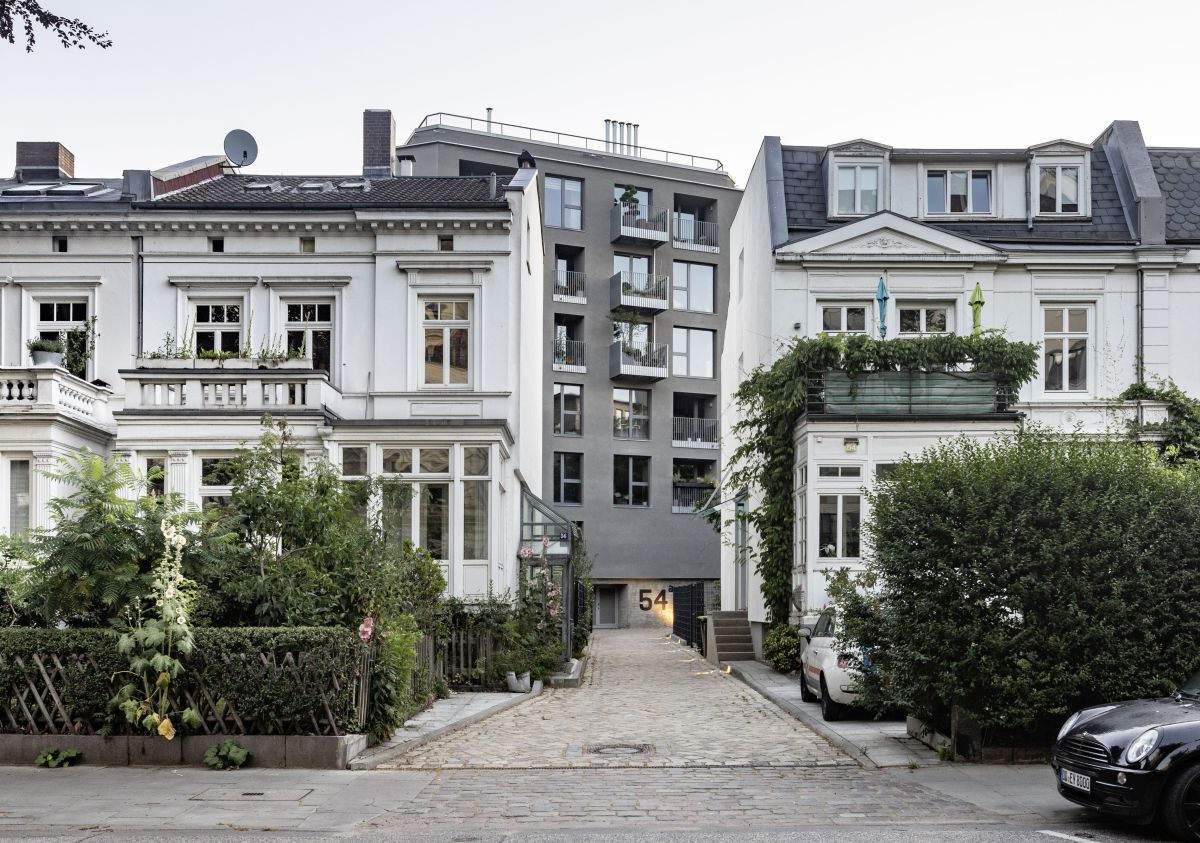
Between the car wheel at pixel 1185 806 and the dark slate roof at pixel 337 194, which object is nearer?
the car wheel at pixel 1185 806

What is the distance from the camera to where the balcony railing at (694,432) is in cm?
5588

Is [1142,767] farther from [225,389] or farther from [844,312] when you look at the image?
[844,312]

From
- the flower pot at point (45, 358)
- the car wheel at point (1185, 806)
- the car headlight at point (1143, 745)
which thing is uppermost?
the flower pot at point (45, 358)

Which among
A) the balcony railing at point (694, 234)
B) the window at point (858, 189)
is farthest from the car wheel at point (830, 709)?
the balcony railing at point (694, 234)

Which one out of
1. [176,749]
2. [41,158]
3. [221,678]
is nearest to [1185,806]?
[221,678]

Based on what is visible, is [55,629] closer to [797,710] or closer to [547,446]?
[797,710]

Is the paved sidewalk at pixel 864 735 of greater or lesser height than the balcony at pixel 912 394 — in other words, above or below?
below

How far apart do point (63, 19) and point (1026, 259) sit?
75.1ft

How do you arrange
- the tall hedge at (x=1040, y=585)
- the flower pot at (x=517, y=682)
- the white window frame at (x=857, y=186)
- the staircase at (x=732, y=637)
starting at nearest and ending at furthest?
the tall hedge at (x=1040, y=585) → the flower pot at (x=517, y=682) → the white window frame at (x=857, y=186) → the staircase at (x=732, y=637)

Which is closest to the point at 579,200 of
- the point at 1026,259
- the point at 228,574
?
the point at 1026,259

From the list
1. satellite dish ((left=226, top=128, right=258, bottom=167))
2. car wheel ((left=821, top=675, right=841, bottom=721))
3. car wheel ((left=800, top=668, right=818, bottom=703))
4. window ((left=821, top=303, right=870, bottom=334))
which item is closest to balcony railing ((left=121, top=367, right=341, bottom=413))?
satellite dish ((left=226, top=128, right=258, bottom=167))

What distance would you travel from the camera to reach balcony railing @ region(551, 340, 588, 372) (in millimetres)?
53812

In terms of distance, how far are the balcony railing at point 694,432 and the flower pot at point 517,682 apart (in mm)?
A: 33312

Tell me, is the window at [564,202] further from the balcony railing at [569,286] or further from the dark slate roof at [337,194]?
the dark slate roof at [337,194]
